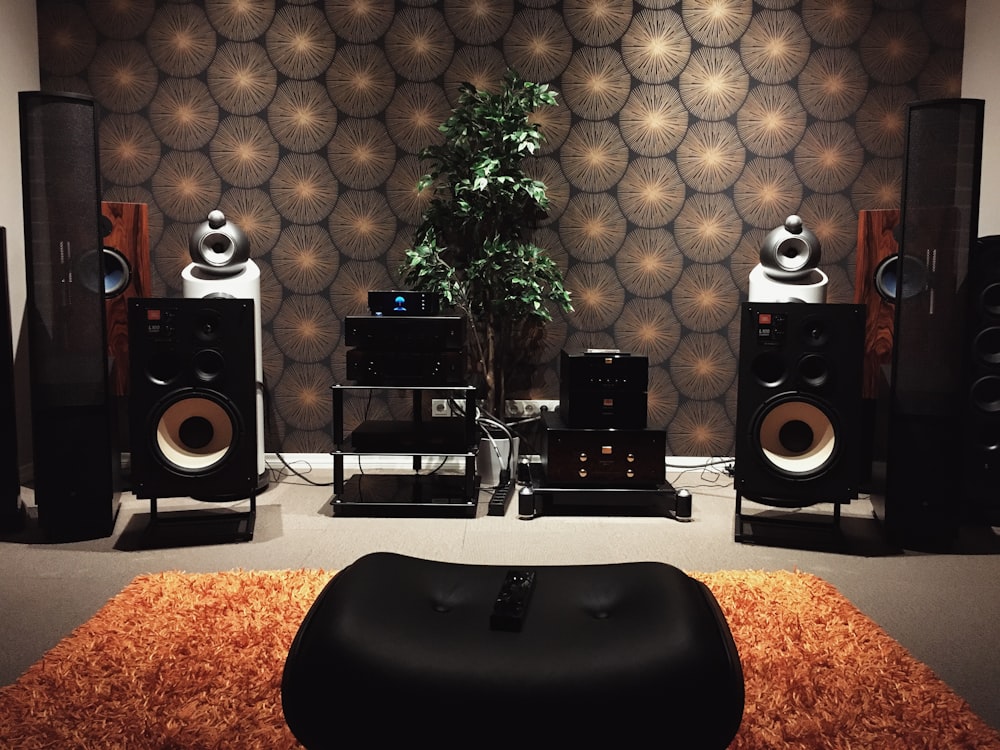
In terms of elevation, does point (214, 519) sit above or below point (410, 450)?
below

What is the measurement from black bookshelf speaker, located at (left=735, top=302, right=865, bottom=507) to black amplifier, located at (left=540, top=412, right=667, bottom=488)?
47 centimetres

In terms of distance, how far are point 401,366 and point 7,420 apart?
4.68ft

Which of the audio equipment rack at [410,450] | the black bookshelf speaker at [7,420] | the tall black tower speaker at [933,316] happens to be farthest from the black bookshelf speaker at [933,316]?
the black bookshelf speaker at [7,420]

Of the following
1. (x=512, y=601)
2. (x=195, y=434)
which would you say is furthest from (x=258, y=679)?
(x=195, y=434)

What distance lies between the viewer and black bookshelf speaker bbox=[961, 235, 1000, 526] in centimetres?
308

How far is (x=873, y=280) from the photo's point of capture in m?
3.61

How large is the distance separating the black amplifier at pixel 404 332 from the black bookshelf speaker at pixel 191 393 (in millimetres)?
481

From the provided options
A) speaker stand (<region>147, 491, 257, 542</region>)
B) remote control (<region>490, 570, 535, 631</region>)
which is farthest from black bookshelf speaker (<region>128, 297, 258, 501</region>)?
remote control (<region>490, 570, 535, 631</region>)

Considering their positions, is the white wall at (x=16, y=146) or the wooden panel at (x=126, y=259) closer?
the wooden panel at (x=126, y=259)

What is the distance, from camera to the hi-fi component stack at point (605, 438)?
3.44 meters

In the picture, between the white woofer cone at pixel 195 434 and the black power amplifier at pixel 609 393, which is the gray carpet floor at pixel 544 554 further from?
the black power amplifier at pixel 609 393

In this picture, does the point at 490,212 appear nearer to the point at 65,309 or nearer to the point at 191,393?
the point at 191,393

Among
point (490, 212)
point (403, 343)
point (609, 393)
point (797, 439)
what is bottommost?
point (797, 439)

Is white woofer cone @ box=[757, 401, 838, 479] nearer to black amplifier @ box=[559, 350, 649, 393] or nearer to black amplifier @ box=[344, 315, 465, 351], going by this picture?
black amplifier @ box=[559, 350, 649, 393]
